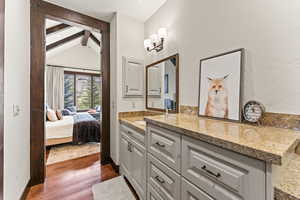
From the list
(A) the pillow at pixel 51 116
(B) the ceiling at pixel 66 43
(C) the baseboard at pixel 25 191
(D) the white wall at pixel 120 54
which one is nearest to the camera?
(C) the baseboard at pixel 25 191

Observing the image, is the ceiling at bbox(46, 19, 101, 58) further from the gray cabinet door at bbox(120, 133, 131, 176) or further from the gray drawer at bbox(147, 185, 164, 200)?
the gray drawer at bbox(147, 185, 164, 200)

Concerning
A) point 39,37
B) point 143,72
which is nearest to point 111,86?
point 143,72

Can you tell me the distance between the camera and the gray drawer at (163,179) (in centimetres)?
97

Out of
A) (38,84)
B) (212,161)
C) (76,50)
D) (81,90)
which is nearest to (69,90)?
(81,90)

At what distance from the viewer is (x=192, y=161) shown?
0.85 m

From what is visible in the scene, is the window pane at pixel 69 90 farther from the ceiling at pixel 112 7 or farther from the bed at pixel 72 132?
the ceiling at pixel 112 7

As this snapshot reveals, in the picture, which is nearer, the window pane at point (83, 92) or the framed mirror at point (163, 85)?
the framed mirror at point (163, 85)

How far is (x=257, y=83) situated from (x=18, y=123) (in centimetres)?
227

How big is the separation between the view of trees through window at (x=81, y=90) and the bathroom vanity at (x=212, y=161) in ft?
18.6

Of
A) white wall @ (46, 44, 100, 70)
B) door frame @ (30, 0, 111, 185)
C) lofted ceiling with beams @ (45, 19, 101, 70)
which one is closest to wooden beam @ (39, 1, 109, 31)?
door frame @ (30, 0, 111, 185)

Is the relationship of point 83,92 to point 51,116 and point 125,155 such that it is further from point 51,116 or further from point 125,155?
point 125,155

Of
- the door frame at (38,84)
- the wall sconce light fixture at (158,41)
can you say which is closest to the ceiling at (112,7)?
the door frame at (38,84)

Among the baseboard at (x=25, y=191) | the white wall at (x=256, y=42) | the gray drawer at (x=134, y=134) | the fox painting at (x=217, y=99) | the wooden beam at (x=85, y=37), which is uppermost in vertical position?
the wooden beam at (x=85, y=37)

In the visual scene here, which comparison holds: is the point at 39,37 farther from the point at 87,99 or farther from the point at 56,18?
the point at 87,99
